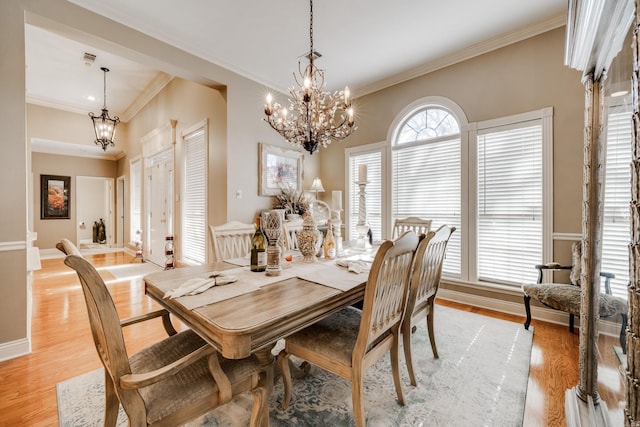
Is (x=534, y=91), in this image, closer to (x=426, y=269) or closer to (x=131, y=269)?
(x=426, y=269)

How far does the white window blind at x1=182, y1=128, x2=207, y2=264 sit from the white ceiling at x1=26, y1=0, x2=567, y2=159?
1397mm

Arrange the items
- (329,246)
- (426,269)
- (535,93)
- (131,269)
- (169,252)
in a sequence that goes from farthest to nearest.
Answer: (131,269) → (169,252) → (535,93) → (329,246) → (426,269)

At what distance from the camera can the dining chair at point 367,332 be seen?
4.04 ft

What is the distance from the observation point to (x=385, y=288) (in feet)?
4.34

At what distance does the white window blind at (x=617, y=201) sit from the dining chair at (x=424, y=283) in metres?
0.76

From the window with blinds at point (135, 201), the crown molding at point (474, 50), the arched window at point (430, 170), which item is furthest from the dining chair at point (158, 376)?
the window with blinds at point (135, 201)

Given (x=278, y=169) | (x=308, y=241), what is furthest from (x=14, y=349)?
→ (x=278, y=169)

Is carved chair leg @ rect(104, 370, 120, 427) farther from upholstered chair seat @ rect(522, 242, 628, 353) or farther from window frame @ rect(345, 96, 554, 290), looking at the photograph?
window frame @ rect(345, 96, 554, 290)

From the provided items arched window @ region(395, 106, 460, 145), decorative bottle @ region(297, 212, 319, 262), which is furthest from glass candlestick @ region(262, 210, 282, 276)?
arched window @ region(395, 106, 460, 145)

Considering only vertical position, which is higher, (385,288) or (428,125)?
(428,125)

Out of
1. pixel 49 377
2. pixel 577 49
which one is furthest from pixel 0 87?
pixel 577 49

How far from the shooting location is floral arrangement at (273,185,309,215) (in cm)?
427

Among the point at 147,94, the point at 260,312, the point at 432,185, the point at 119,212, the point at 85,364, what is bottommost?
the point at 85,364

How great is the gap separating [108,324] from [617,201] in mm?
2078
